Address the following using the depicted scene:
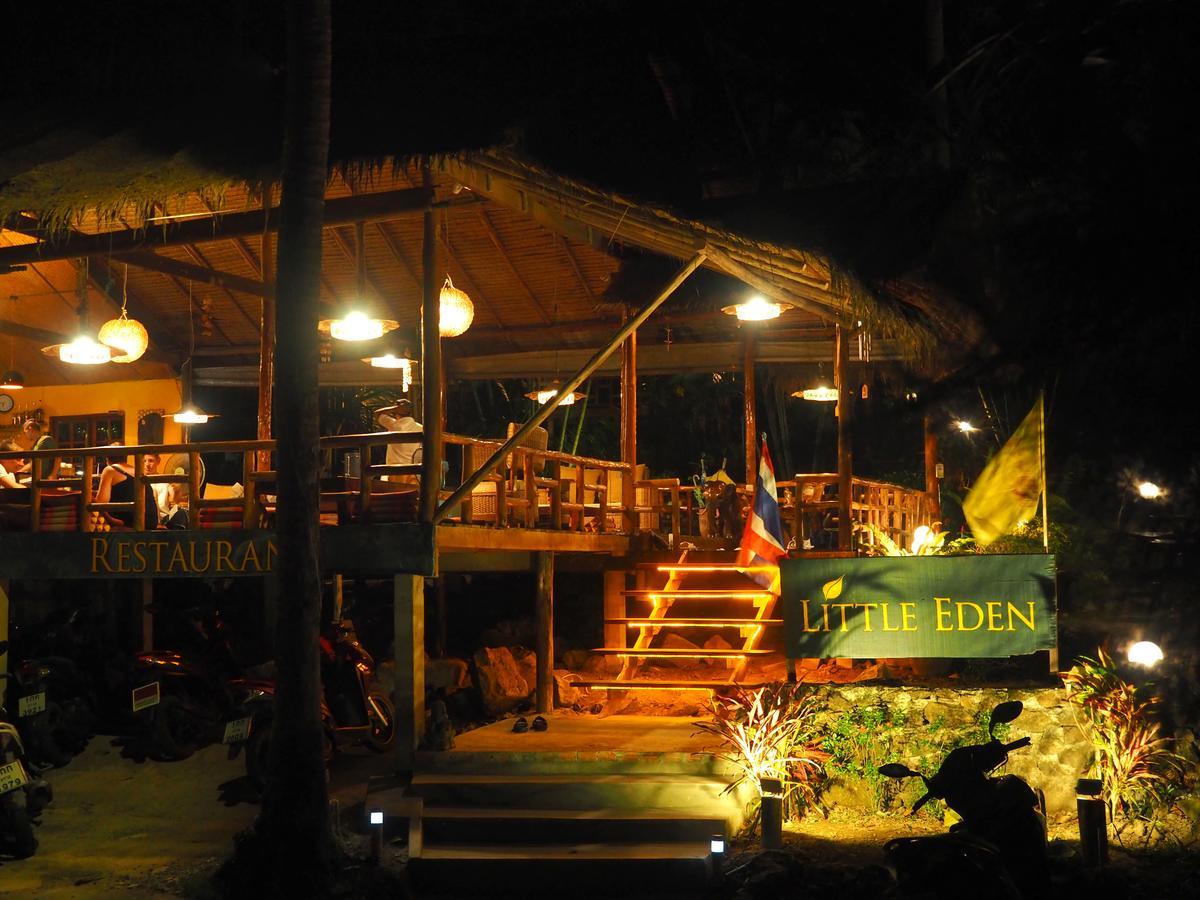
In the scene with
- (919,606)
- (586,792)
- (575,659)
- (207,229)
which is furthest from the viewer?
(575,659)

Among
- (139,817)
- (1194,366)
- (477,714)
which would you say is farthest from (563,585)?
(1194,366)

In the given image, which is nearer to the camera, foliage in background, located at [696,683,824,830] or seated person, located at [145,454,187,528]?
foliage in background, located at [696,683,824,830]

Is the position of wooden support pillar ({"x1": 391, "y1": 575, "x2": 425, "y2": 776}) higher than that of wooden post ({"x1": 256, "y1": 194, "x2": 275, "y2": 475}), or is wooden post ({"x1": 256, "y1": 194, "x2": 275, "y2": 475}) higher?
wooden post ({"x1": 256, "y1": 194, "x2": 275, "y2": 475})

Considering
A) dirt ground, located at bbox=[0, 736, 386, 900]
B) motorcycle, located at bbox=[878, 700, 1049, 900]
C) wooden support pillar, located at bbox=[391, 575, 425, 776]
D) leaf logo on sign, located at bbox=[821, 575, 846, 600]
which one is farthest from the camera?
leaf logo on sign, located at bbox=[821, 575, 846, 600]

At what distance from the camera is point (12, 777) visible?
9.32 meters

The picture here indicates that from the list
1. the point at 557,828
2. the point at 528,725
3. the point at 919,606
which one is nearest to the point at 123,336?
the point at 528,725

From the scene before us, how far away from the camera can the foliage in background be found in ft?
32.6

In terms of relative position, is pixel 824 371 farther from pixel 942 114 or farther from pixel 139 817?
pixel 139 817

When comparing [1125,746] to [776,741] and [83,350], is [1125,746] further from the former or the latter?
[83,350]

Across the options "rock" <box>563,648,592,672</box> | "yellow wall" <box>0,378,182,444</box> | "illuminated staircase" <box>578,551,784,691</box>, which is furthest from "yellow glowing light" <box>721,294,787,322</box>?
"yellow wall" <box>0,378,182,444</box>

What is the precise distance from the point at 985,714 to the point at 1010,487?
192 centimetres

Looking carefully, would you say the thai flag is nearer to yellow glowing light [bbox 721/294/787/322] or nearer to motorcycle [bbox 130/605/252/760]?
yellow glowing light [bbox 721/294/787/322]

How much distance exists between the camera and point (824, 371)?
19.8 m

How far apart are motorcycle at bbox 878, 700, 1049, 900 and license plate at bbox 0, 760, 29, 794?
6.35 metres
